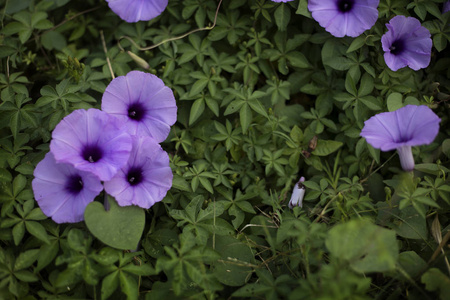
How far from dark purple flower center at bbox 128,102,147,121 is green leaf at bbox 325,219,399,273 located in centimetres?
114

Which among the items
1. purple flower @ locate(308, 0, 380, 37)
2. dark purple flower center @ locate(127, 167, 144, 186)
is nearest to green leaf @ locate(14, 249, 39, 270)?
dark purple flower center @ locate(127, 167, 144, 186)

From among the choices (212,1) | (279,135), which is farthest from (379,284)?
(212,1)

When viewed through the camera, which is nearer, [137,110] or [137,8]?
[137,110]

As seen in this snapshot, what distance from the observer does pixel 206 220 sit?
2.19 metres

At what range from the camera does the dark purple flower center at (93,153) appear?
6.43 feet

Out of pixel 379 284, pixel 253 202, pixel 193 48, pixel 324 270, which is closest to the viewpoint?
pixel 324 270

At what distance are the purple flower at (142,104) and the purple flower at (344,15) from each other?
1004 millimetres

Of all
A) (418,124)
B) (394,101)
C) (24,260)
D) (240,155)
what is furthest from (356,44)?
(24,260)

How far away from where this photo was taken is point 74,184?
1.98 meters

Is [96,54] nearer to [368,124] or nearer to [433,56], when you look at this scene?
[368,124]

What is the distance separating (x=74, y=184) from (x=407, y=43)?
200cm

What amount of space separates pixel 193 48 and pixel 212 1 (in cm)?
34

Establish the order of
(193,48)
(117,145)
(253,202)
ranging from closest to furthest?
(117,145) → (253,202) → (193,48)

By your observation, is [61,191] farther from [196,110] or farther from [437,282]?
[437,282]
